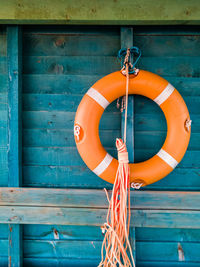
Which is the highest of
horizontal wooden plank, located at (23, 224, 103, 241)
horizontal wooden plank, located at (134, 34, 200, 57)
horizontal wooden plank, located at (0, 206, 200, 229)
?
horizontal wooden plank, located at (134, 34, 200, 57)

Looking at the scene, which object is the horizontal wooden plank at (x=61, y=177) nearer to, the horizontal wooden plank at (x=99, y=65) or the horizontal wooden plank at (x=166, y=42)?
the horizontal wooden plank at (x=99, y=65)

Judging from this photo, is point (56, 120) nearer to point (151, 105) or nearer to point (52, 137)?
point (52, 137)

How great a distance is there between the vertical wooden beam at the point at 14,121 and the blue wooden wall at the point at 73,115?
61 mm

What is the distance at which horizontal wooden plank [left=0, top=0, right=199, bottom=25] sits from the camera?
3.19 ft

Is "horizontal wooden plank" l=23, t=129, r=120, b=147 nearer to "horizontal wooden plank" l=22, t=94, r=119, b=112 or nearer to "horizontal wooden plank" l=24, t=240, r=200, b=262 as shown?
"horizontal wooden plank" l=22, t=94, r=119, b=112

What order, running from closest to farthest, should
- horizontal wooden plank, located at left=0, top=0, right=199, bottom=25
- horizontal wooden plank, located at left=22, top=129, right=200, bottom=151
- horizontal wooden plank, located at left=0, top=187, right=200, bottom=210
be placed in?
horizontal wooden plank, located at left=0, top=0, right=199, bottom=25 → horizontal wooden plank, located at left=0, top=187, right=200, bottom=210 → horizontal wooden plank, located at left=22, top=129, right=200, bottom=151

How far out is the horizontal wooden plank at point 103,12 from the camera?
0.97 metres

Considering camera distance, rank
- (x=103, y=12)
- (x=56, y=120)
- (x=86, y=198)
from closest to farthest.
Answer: (x=103, y=12), (x=86, y=198), (x=56, y=120)

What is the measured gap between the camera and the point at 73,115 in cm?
119

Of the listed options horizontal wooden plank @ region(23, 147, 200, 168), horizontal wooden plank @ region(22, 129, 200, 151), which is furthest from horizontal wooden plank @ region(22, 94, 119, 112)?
horizontal wooden plank @ region(23, 147, 200, 168)

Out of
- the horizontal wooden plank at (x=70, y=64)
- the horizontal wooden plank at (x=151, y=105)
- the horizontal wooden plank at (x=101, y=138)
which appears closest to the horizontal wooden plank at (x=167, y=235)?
the horizontal wooden plank at (x=101, y=138)

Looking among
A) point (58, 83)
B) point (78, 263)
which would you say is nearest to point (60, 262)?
point (78, 263)

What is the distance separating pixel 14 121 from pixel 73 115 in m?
0.35

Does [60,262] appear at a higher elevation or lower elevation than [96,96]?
lower
